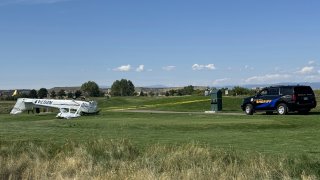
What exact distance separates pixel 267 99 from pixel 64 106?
2027 centimetres

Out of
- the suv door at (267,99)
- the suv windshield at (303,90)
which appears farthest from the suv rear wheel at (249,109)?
the suv windshield at (303,90)

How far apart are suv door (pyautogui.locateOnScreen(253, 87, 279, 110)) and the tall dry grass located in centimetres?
2216

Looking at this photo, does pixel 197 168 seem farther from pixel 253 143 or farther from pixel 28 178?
pixel 253 143

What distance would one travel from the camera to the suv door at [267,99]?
1452 inches

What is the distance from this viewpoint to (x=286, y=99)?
3609 centimetres

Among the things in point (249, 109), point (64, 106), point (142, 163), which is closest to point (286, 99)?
point (249, 109)

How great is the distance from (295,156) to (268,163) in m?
1.51

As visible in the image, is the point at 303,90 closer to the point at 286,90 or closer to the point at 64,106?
the point at 286,90

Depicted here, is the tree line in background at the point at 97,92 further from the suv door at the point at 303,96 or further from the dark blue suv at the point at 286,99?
the suv door at the point at 303,96

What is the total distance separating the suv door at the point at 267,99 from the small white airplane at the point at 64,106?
521 inches

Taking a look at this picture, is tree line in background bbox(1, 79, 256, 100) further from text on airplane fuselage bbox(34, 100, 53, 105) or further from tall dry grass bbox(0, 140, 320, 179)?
tall dry grass bbox(0, 140, 320, 179)

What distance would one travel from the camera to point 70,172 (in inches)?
531

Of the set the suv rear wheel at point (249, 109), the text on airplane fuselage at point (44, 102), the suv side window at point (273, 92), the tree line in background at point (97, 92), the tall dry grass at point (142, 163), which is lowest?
the tall dry grass at point (142, 163)

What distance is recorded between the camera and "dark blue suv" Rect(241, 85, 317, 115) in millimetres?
35875
